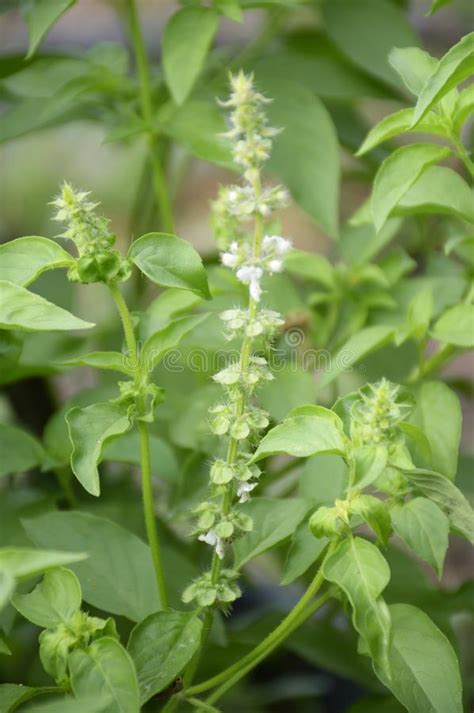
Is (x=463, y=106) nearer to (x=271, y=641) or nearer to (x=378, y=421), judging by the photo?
(x=378, y=421)

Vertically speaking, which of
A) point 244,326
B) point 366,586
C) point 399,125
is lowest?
point 366,586

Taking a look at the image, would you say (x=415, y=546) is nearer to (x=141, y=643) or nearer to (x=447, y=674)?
(x=447, y=674)

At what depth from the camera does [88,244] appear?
2.15 feet

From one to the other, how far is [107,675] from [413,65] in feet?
1.61

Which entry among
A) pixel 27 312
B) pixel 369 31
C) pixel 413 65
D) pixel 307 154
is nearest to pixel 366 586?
pixel 27 312

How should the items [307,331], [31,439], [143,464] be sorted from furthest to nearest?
[307,331] < [31,439] < [143,464]

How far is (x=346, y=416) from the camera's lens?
27.6 inches

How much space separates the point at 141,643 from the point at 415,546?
20 cm

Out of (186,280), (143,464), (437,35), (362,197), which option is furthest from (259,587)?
(437,35)

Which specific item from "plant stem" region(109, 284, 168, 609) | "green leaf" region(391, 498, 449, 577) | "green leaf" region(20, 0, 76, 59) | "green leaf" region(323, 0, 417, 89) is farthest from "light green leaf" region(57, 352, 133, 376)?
"green leaf" region(323, 0, 417, 89)

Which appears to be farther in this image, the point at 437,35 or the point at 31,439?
the point at 437,35

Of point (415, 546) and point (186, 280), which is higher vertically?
point (186, 280)

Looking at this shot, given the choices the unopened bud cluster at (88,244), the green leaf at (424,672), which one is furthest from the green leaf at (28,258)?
the green leaf at (424,672)

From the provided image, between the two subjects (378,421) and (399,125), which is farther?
(399,125)
